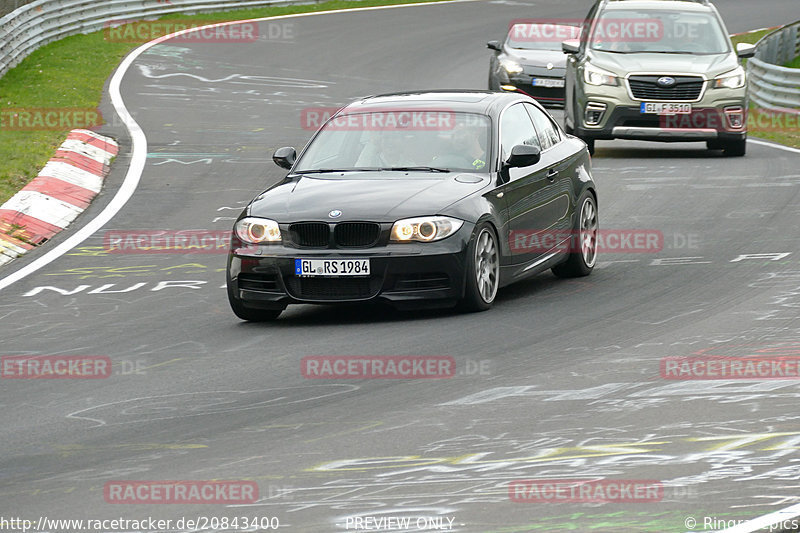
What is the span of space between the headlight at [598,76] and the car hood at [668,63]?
7 centimetres

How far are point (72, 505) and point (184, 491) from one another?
0.46 metres

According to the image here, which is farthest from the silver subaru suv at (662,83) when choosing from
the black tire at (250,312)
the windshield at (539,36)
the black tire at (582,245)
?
the black tire at (250,312)

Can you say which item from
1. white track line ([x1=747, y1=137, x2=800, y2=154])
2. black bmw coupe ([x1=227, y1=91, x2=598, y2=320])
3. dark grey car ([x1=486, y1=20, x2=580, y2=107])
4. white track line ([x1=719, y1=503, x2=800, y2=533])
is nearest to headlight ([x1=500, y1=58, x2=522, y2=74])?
dark grey car ([x1=486, y1=20, x2=580, y2=107])

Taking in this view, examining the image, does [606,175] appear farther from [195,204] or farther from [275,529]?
[275,529]

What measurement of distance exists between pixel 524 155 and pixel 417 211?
45.1 inches

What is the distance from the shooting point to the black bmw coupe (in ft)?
33.9

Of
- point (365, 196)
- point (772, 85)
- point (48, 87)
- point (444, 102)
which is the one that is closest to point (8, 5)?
point (48, 87)

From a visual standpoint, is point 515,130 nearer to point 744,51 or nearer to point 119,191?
point 119,191

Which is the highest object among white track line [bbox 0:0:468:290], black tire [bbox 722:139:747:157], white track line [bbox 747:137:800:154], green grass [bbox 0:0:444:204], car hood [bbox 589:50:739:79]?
car hood [bbox 589:50:739:79]

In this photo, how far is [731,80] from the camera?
20188mm

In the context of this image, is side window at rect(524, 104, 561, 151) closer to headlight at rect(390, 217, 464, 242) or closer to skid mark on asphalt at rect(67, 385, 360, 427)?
headlight at rect(390, 217, 464, 242)

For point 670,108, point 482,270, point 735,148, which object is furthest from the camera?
point 735,148

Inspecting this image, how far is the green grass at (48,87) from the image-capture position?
1789 cm

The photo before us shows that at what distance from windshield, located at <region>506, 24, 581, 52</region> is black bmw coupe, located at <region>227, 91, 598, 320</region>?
1549cm
